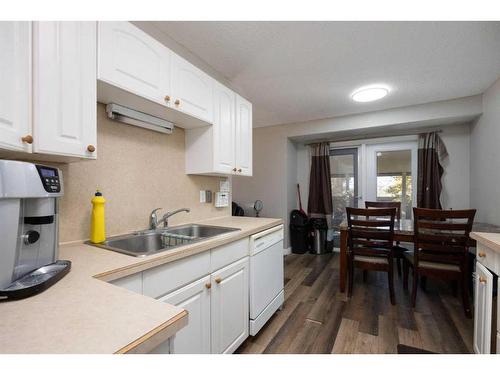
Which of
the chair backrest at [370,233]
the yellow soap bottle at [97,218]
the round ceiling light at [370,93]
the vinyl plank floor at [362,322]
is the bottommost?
the vinyl plank floor at [362,322]

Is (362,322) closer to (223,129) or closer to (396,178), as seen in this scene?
(223,129)

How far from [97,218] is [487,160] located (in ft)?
13.1

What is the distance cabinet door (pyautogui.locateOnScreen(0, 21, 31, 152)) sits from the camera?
775 millimetres

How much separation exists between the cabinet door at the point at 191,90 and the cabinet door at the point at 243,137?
414mm

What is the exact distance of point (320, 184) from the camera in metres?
4.18

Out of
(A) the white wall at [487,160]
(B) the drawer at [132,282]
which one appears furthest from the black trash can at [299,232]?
(B) the drawer at [132,282]

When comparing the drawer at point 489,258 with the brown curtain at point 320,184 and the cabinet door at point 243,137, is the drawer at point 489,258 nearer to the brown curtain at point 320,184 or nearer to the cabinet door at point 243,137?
the cabinet door at point 243,137

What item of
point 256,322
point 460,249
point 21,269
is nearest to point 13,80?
point 21,269

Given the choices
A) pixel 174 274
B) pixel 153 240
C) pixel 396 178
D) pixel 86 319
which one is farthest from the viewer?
pixel 396 178

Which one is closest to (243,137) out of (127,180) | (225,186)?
(225,186)

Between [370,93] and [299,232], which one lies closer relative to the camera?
[370,93]

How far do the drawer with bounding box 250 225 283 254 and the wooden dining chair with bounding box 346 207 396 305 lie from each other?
0.81m

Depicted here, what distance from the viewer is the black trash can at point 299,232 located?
13.1 ft

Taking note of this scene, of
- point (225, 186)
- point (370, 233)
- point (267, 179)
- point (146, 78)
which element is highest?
point (146, 78)
